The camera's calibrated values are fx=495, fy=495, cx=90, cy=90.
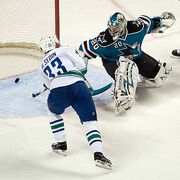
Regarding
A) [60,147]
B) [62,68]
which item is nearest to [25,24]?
[62,68]

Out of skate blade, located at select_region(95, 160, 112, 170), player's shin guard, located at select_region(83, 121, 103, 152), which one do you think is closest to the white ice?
skate blade, located at select_region(95, 160, 112, 170)

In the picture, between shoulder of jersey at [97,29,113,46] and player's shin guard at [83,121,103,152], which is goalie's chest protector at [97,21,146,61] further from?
player's shin guard at [83,121,103,152]

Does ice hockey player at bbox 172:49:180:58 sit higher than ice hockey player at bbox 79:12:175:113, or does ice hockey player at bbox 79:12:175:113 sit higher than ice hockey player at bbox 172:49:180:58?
ice hockey player at bbox 79:12:175:113

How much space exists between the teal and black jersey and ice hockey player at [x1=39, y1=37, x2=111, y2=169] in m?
0.68

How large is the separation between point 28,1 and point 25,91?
1.68 meters

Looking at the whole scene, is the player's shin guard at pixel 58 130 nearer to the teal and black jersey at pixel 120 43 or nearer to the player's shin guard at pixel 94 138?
the player's shin guard at pixel 94 138

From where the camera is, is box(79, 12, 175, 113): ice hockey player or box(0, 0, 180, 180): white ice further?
box(79, 12, 175, 113): ice hockey player

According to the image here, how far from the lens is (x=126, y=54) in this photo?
401 cm

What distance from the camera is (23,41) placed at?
4996mm

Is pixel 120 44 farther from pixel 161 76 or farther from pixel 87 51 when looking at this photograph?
pixel 161 76

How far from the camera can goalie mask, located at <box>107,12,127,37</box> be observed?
375 centimetres

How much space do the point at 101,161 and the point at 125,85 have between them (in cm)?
89

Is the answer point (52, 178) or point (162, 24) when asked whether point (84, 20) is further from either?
point (52, 178)

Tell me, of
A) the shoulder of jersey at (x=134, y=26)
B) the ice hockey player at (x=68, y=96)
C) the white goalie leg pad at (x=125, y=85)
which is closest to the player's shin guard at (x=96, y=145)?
the ice hockey player at (x=68, y=96)
